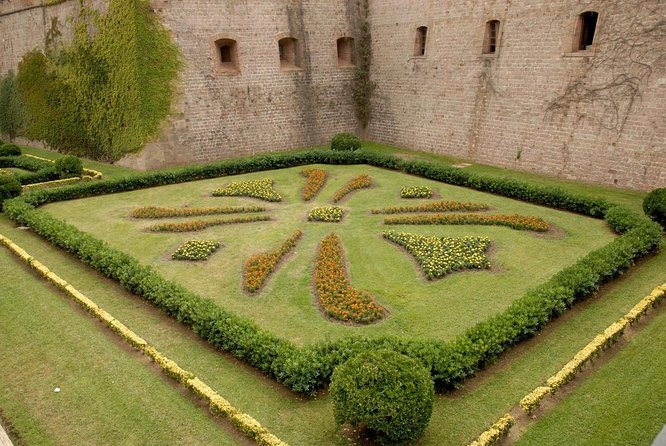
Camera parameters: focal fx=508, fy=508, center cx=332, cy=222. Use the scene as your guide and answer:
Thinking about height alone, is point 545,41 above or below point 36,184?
above

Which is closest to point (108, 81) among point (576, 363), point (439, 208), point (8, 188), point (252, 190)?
point (8, 188)

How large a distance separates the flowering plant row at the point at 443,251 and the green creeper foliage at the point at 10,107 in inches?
975

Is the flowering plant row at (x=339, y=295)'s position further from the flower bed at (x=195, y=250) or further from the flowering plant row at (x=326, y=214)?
the flower bed at (x=195, y=250)

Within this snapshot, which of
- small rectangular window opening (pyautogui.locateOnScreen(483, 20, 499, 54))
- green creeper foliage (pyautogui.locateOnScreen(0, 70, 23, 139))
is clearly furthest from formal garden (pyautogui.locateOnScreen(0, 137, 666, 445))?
green creeper foliage (pyautogui.locateOnScreen(0, 70, 23, 139))

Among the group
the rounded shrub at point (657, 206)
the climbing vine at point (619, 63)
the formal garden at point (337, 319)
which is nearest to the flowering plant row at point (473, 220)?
the formal garden at point (337, 319)

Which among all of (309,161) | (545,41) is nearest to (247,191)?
(309,161)

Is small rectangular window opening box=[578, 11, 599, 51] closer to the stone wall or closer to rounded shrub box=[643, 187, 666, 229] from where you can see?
the stone wall

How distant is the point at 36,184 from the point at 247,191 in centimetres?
778

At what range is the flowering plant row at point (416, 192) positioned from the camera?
15203mm

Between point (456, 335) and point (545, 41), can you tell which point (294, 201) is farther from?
point (545, 41)

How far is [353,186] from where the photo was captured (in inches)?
643

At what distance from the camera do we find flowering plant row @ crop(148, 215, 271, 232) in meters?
13.2

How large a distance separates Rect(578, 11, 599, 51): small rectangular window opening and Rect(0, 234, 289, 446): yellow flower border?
1548 cm

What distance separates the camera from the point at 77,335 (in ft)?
27.8
